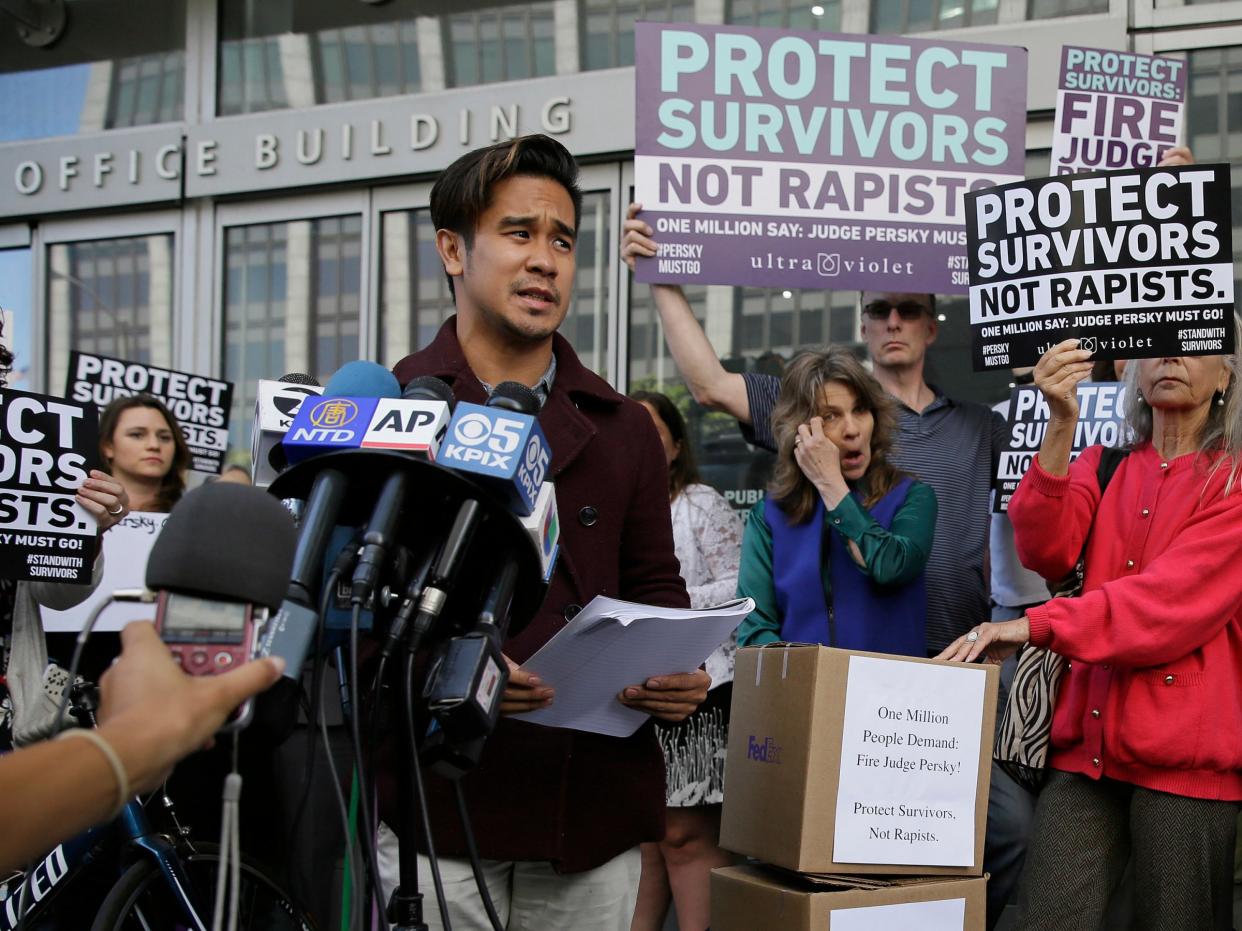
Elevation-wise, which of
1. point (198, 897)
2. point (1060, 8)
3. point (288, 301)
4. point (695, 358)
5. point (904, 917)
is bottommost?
point (198, 897)

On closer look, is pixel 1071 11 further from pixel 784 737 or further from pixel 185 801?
pixel 185 801

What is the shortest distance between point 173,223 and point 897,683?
6.27 metres

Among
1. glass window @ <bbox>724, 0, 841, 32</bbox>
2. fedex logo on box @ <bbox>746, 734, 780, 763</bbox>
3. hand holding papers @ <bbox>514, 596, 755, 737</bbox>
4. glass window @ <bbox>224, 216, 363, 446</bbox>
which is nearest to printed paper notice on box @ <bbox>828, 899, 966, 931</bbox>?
fedex logo on box @ <bbox>746, 734, 780, 763</bbox>

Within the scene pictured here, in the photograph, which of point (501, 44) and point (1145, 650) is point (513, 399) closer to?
point (1145, 650)

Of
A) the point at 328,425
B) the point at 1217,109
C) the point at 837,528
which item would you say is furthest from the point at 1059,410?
the point at 1217,109

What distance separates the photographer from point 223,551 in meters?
1.39

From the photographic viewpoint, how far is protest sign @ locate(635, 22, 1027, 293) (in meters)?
4.65

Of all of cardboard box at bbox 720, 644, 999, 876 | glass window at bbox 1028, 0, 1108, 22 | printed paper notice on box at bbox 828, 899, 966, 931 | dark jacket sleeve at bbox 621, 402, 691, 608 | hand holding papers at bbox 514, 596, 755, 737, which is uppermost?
glass window at bbox 1028, 0, 1108, 22

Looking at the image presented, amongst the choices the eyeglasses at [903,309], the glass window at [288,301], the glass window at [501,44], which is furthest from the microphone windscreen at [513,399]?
the glass window at [288,301]

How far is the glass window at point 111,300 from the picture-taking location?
8242mm

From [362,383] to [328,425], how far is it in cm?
22

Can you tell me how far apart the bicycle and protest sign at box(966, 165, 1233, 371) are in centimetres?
258

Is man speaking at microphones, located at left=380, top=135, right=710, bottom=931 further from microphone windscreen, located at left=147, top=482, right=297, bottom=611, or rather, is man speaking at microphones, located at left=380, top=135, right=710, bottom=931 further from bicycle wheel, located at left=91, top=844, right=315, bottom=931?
bicycle wheel, located at left=91, top=844, right=315, bottom=931

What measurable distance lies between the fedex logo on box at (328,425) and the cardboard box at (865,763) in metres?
1.48
